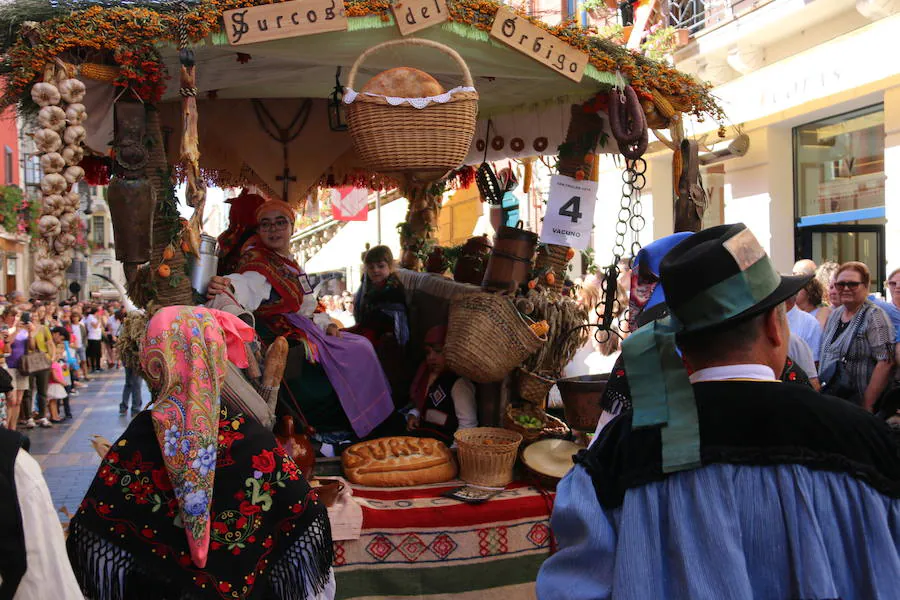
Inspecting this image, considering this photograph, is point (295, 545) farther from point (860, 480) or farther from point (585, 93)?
point (585, 93)

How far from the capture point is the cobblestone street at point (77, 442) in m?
7.39

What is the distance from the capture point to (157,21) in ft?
13.3

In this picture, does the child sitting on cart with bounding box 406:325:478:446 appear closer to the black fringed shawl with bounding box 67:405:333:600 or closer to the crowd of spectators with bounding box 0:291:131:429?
the black fringed shawl with bounding box 67:405:333:600

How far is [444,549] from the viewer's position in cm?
421

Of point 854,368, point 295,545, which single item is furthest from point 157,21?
point 854,368

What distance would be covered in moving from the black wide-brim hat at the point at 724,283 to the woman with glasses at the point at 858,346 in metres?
4.53

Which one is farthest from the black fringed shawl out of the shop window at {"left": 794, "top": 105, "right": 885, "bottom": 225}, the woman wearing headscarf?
the shop window at {"left": 794, "top": 105, "right": 885, "bottom": 225}

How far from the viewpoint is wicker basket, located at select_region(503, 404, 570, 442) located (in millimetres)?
5156

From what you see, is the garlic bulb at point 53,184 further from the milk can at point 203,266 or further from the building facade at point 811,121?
the building facade at point 811,121

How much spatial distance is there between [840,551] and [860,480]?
147 millimetres

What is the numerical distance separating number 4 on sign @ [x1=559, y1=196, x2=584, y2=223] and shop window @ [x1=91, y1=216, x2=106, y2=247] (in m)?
53.7

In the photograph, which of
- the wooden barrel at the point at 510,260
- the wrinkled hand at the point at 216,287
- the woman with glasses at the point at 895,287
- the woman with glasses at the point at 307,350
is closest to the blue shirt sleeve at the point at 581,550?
the wrinkled hand at the point at 216,287

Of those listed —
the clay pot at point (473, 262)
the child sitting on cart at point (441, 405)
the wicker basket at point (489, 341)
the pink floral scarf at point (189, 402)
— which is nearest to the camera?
the pink floral scarf at point (189, 402)

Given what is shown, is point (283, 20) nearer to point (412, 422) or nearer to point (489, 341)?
point (489, 341)
